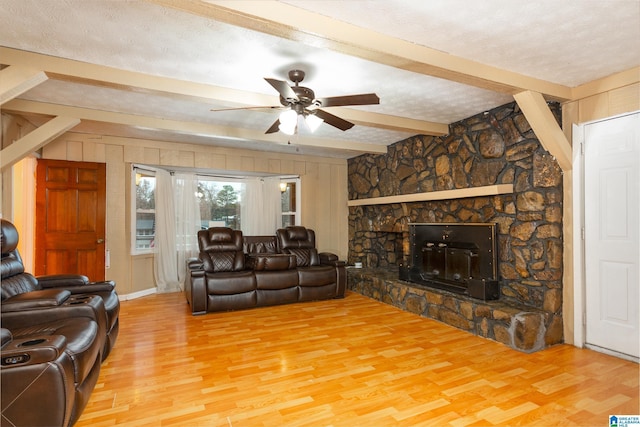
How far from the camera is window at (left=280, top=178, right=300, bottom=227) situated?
664 cm

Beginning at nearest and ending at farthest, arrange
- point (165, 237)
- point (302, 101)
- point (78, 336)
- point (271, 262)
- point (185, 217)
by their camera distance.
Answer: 1. point (78, 336)
2. point (302, 101)
3. point (271, 262)
4. point (165, 237)
5. point (185, 217)

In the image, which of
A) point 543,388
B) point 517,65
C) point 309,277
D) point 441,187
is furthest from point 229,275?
point 517,65

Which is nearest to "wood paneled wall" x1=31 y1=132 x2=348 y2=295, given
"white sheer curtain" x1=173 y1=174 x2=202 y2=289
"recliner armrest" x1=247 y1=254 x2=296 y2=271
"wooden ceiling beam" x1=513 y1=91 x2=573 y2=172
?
"white sheer curtain" x1=173 y1=174 x2=202 y2=289

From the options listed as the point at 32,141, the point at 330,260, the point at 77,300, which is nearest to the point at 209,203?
the point at 330,260

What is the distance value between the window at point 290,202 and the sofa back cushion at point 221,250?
1.51m

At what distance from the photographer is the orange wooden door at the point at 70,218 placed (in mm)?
4496

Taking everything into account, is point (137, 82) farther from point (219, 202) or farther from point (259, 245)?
point (219, 202)

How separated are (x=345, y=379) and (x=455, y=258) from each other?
2367mm

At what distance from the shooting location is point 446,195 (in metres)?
4.29

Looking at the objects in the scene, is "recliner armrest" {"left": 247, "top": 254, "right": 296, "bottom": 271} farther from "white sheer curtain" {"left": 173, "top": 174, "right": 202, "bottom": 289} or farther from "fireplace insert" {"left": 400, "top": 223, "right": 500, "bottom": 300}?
"fireplace insert" {"left": 400, "top": 223, "right": 500, "bottom": 300}

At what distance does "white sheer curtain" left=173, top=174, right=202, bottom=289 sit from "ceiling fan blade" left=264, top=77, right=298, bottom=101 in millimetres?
3836

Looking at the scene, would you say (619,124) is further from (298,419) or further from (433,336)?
(298,419)

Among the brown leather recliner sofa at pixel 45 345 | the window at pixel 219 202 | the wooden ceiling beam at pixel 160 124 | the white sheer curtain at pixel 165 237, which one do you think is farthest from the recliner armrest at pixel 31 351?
the window at pixel 219 202

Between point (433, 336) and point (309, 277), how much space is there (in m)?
2.04
